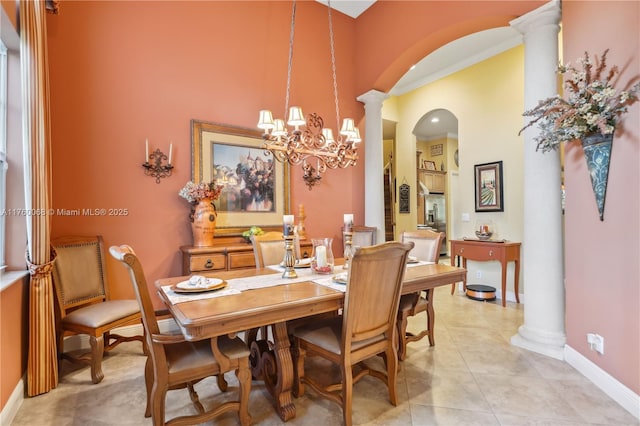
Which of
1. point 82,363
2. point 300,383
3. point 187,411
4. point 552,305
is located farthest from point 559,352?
point 82,363

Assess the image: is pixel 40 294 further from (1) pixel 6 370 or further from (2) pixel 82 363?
(2) pixel 82 363

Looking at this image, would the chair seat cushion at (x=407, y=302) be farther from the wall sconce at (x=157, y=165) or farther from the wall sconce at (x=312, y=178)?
the wall sconce at (x=157, y=165)

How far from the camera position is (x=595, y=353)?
226 centimetres

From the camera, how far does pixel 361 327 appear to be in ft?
5.84

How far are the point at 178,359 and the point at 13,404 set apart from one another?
1.25 m

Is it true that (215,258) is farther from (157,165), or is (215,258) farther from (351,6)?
(351,6)

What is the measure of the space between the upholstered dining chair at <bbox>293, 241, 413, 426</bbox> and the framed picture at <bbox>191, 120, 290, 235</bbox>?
1.97 meters

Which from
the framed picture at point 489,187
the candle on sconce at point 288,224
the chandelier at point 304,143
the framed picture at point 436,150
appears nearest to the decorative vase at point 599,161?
the chandelier at point 304,143

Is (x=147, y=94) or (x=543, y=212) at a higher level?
(x=147, y=94)

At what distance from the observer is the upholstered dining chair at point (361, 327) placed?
→ 1.69 m

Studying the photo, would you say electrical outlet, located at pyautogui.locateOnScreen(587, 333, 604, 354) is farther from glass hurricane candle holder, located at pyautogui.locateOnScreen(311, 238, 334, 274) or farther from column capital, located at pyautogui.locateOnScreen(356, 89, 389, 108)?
column capital, located at pyautogui.locateOnScreen(356, 89, 389, 108)

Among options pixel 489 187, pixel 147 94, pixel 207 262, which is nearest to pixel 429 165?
pixel 489 187

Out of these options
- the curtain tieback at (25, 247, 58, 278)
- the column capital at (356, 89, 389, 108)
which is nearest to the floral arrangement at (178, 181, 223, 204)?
the curtain tieback at (25, 247, 58, 278)

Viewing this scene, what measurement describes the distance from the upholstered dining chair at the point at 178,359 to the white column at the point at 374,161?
10.4 ft
